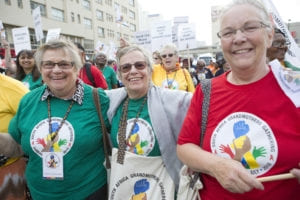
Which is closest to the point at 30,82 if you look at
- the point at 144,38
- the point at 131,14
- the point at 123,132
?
the point at 123,132

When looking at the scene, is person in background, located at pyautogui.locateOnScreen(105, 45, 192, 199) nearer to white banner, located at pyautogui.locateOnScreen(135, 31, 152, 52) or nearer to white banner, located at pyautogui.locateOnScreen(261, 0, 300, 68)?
white banner, located at pyautogui.locateOnScreen(261, 0, 300, 68)

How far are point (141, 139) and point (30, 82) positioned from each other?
10.9 feet

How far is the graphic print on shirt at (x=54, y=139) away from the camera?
81.0 inches

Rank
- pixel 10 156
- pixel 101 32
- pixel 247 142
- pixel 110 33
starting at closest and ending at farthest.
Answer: pixel 247 142 → pixel 10 156 → pixel 101 32 → pixel 110 33

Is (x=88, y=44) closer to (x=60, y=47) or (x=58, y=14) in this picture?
(x=58, y=14)

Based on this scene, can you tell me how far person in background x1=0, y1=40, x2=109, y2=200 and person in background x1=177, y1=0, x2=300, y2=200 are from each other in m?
0.90

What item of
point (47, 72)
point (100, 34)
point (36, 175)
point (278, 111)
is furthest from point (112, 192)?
point (100, 34)

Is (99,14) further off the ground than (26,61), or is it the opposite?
(99,14)

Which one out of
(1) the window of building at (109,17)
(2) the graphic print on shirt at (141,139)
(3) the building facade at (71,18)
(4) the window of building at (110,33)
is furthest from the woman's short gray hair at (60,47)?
(1) the window of building at (109,17)

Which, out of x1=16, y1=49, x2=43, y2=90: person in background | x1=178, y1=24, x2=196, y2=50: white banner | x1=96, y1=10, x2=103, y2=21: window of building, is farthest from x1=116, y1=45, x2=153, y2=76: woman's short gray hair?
x1=96, y1=10, x2=103, y2=21: window of building

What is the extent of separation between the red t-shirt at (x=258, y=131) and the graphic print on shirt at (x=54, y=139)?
1015mm

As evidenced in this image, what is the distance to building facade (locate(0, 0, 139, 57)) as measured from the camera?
2383cm

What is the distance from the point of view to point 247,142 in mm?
1396

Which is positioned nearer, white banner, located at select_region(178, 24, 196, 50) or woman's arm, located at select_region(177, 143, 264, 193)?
woman's arm, located at select_region(177, 143, 264, 193)
